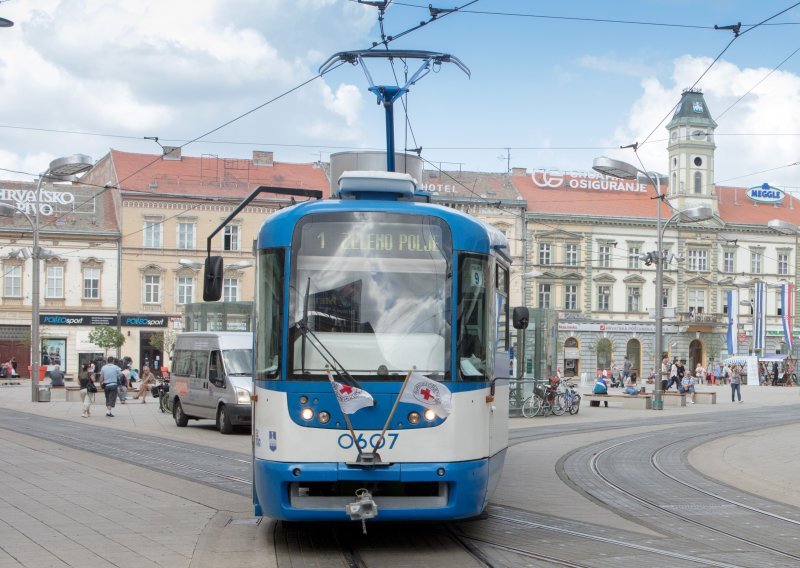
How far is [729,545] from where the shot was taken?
1019cm

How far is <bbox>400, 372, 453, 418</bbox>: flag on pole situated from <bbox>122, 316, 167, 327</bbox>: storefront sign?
5928 cm

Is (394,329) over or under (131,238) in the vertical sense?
under

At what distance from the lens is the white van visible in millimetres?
24672

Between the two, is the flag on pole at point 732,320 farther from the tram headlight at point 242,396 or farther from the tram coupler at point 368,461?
the tram coupler at point 368,461

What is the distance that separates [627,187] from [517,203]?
993 centimetres

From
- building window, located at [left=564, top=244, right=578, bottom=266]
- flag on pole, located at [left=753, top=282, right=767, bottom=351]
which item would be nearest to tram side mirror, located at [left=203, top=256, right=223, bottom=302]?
flag on pole, located at [left=753, top=282, right=767, bottom=351]

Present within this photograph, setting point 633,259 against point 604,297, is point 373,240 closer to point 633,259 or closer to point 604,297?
point 604,297

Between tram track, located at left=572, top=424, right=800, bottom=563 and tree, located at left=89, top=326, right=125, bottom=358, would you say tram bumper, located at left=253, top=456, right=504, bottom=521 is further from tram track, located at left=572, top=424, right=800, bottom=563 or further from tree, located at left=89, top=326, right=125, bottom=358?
tree, located at left=89, top=326, right=125, bottom=358

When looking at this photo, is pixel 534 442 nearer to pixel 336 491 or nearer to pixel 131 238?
pixel 336 491

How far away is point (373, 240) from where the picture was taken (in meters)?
9.75

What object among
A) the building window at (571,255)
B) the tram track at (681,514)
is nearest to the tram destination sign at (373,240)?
the tram track at (681,514)

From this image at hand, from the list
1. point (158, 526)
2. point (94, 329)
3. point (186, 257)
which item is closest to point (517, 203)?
point (186, 257)

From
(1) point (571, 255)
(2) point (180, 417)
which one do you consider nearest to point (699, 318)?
(1) point (571, 255)

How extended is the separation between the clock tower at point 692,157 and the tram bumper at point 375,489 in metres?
70.4
